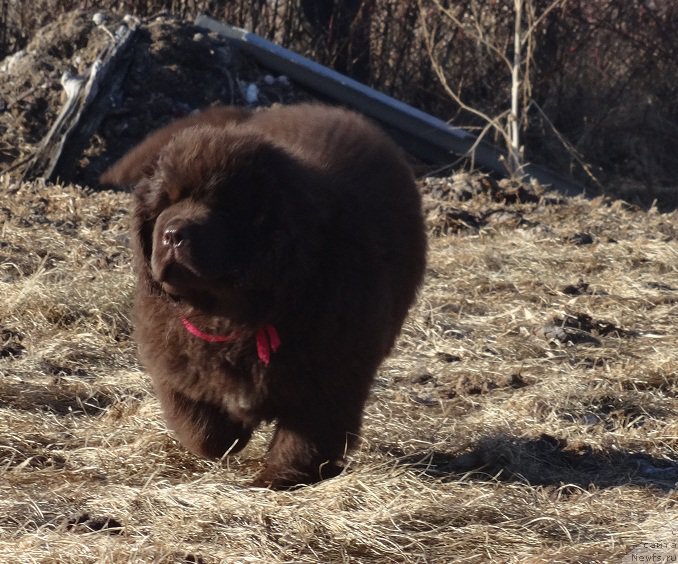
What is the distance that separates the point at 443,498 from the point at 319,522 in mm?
483

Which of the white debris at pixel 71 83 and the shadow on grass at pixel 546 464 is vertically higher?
the white debris at pixel 71 83

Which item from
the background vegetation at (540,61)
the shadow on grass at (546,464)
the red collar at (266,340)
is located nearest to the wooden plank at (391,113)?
the background vegetation at (540,61)

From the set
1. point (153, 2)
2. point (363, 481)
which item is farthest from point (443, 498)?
point (153, 2)

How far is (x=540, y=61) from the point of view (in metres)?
12.0

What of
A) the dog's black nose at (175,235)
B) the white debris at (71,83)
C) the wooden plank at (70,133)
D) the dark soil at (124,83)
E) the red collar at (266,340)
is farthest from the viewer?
the dark soil at (124,83)

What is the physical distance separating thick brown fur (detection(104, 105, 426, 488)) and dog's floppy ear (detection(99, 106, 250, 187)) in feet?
0.05

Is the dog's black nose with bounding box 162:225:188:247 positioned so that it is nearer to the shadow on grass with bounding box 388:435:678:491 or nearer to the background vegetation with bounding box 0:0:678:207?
the shadow on grass with bounding box 388:435:678:491

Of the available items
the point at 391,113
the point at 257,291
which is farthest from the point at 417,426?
the point at 391,113

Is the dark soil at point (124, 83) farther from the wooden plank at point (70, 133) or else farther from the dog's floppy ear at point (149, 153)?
A: the dog's floppy ear at point (149, 153)

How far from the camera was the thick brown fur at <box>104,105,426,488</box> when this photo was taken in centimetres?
333

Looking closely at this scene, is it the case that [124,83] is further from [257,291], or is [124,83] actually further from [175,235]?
[175,235]

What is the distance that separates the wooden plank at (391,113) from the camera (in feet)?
32.3

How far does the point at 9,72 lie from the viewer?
9336 millimetres

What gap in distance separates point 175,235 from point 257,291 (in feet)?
1.13
